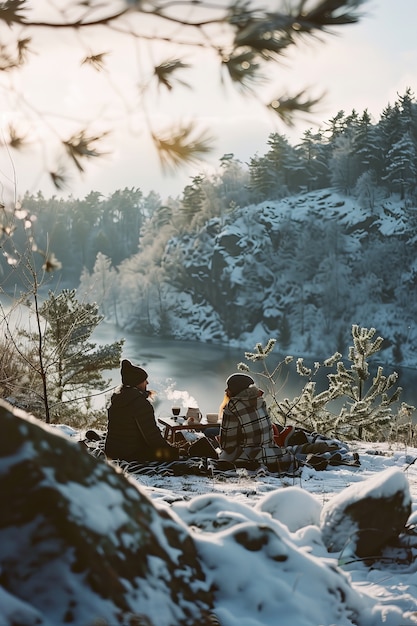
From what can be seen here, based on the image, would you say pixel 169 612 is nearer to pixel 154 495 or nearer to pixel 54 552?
pixel 54 552

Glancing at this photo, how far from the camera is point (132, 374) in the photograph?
599 cm

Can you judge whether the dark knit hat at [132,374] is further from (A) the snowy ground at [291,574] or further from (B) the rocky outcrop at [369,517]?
(B) the rocky outcrop at [369,517]

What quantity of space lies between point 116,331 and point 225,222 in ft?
62.8

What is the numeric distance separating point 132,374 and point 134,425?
20.5 inches

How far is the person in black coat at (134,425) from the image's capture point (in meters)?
5.97

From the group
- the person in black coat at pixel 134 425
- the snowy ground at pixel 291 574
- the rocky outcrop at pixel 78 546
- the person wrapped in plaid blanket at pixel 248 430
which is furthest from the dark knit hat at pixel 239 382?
the rocky outcrop at pixel 78 546

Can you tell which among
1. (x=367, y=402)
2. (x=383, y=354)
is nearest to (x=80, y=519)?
(x=367, y=402)

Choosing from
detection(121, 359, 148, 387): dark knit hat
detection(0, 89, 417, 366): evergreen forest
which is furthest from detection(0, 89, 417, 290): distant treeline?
detection(121, 359, 148, 387): dark knit hat

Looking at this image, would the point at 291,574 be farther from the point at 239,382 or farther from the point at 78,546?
the point at 239,382

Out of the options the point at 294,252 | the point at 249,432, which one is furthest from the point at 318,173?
the point at 249,432

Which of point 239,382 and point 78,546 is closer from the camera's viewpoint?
point 78,546

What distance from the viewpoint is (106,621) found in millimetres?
1737

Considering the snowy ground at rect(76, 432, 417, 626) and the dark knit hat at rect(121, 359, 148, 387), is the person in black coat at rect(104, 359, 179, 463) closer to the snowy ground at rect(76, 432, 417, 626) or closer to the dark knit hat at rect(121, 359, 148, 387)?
the dark knit hat at rect(121, 359, 148, 387)

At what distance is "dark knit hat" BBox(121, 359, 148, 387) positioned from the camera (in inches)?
235
